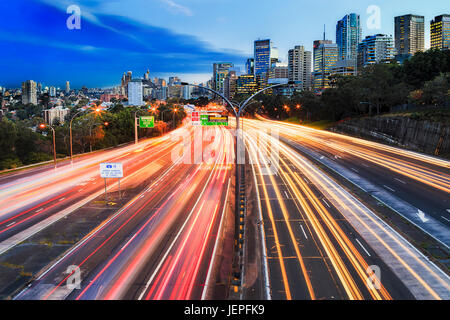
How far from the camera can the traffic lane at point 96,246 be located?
1631 centimetres

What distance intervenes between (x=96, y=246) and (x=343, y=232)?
51.9ft

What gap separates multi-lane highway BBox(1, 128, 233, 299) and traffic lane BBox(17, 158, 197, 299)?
0.14 feet

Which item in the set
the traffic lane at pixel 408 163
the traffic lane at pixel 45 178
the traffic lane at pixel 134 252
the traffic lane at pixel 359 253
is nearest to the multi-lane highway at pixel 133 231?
the traffic lane at pixel 134 252

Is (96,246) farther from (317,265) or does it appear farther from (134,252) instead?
(317,265)

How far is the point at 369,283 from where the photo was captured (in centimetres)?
1683

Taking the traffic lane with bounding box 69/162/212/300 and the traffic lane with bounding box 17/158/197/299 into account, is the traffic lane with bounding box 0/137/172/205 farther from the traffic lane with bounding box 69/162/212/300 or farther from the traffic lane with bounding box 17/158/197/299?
the traffic lane with bounding box 69/162/212/300

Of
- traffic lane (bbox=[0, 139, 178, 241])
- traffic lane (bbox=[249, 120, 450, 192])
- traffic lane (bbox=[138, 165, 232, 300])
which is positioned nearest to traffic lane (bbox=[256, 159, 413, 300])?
traffic lane (bbox=[138, 165, 232, 300])

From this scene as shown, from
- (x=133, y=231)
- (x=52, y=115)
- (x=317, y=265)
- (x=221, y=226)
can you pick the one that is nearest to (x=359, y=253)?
(x=317, y=265)

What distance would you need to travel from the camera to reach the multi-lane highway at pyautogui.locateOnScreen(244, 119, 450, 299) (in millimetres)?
16625

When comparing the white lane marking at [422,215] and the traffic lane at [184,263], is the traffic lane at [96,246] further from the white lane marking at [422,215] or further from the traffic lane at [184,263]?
→ the white lane marking at [422,215]

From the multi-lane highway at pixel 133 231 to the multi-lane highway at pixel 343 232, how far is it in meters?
4.22

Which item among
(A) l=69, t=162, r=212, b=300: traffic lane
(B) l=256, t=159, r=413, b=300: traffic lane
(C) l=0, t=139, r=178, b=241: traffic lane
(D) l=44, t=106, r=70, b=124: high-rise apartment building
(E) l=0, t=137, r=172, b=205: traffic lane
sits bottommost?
(B) l=256, t=159, r=413, b=300: traffic lane

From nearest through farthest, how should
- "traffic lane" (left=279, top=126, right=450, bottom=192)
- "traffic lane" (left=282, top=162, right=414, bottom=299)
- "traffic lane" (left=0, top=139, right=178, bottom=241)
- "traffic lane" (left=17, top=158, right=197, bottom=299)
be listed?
"traffic lane" (left=282, top=162, right=414, bottom=299) → "traffic lane" (left=17, top=158, right=197, bottom=299) → "traffic lane" (left=0, top=139, right=178, bottom=241) → "traffic lane" (left=279, top=126, right=450, bottom=192)
